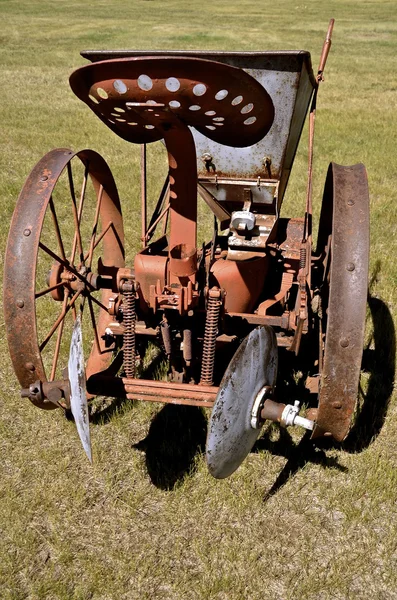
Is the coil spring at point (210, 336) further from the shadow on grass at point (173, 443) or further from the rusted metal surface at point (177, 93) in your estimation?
the rusted metal surface at point (177, 93)

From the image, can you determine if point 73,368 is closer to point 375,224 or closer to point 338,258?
point 338,258

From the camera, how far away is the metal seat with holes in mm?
2303

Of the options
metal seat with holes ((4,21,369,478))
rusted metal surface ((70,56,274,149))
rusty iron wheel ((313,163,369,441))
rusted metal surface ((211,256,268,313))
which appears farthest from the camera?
rusted metal surface ((211,256,268,313))

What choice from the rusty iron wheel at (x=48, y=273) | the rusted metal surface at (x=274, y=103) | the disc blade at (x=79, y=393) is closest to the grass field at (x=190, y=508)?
the rusty iron wheel at (x=48, y=273)

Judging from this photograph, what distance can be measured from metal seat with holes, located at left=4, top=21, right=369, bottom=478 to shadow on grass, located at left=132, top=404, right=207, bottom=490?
1.04 ft

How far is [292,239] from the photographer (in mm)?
4000

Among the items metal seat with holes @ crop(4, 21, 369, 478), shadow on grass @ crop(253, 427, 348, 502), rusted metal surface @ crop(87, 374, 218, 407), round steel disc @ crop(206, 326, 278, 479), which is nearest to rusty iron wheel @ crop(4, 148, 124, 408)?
metal seat with holes @ crop(4, 21, 369, 478)

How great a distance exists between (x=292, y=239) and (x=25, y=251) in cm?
198

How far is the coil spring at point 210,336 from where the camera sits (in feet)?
9.28

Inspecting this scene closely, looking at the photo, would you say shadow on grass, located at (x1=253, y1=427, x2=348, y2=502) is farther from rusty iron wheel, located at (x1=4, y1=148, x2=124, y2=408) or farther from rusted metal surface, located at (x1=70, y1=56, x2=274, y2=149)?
rusted metal surface, located at (x1=70, y1=56, x2=274, y2=149)

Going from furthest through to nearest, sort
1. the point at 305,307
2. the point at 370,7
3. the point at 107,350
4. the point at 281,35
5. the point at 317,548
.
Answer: the point at 370,7 < the point at 281,35 < the point at 107,350 < the point at 305,307 < the point at 317,548

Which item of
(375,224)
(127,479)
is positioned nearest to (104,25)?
(375,224)

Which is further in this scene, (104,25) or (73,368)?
(104,25)

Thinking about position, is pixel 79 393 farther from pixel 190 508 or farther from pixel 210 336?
pixel 190 508
